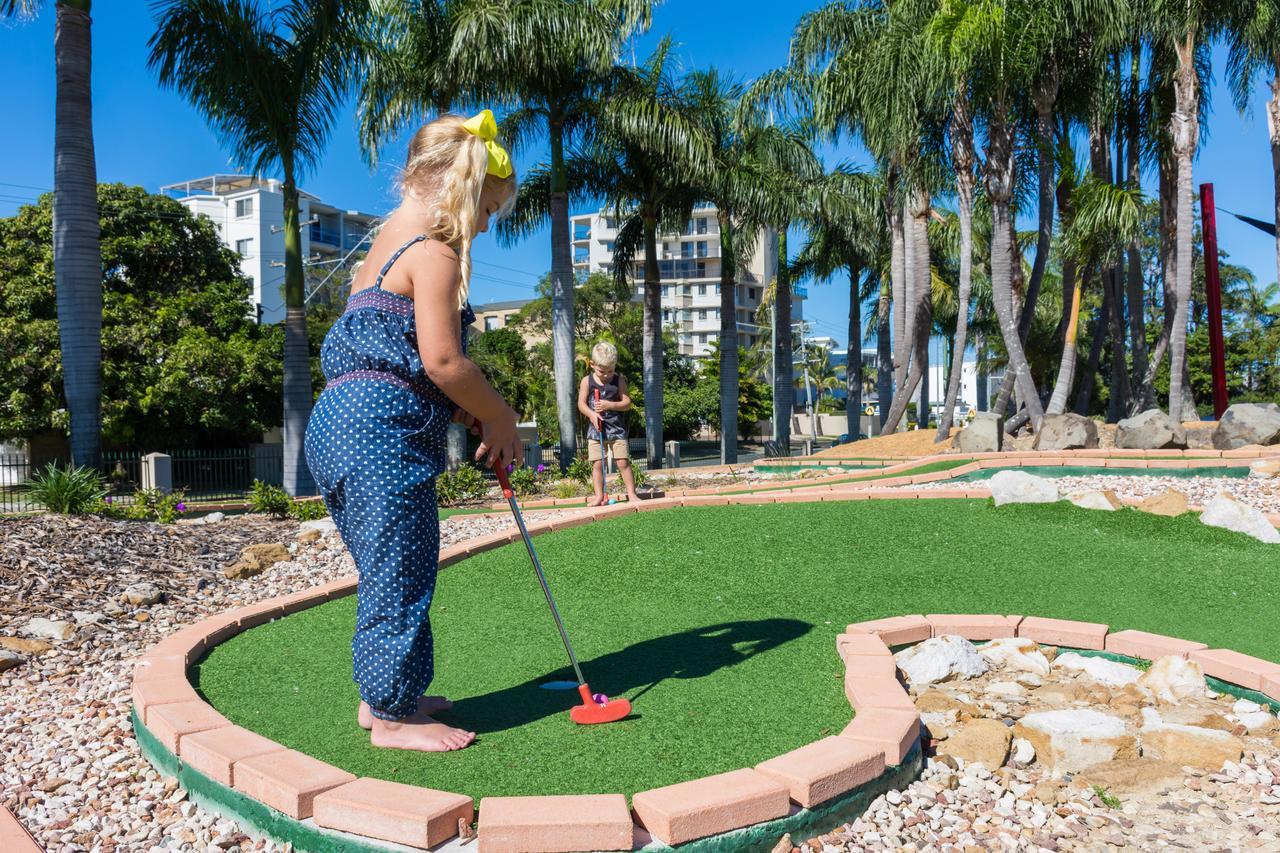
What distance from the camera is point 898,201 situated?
61.2 feet

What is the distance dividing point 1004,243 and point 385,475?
13.3m

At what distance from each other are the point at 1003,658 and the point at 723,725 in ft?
5.30

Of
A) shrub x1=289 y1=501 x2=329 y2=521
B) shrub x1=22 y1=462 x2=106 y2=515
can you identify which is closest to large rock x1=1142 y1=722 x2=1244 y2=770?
shrub x1=289 y1=501 x2=329 y2=521

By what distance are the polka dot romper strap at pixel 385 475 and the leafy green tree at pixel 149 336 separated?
67.8 feet

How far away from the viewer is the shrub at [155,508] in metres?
8.77

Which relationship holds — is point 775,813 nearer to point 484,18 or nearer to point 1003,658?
point 1003,658

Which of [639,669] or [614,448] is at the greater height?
[614,448]

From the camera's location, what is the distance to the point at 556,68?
15.4 meters

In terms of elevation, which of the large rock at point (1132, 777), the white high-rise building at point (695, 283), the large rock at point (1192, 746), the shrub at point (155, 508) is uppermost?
the white high-rise building at point (695, 283)

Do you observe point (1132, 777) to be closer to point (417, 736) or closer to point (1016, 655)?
point (1016, 655)

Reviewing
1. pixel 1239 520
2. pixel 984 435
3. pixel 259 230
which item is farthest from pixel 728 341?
pixel 259 230

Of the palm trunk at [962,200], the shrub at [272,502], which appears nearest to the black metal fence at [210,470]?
the shrub at [272,502]

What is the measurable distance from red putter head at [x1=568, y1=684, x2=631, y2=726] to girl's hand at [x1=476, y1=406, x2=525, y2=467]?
2.55 feet

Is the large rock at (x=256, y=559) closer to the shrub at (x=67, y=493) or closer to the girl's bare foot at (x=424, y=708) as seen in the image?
the shrub at (x=67, y=493)
